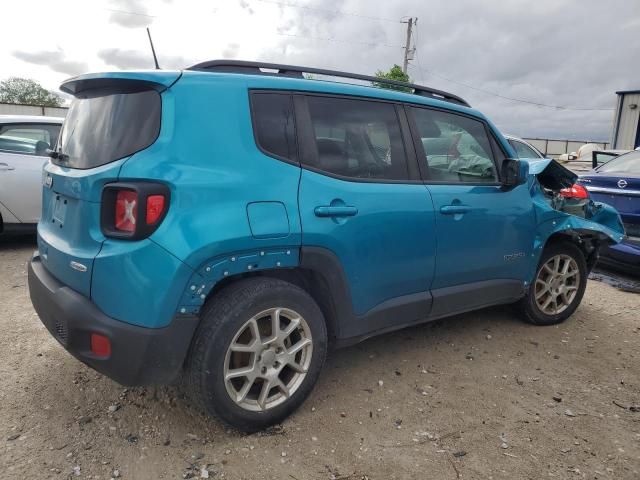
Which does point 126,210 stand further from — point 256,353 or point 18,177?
point 18,177

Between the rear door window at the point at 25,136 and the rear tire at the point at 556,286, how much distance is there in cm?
538

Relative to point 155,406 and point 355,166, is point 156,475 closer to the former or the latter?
point 155,406

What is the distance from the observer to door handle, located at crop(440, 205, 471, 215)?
308 cm

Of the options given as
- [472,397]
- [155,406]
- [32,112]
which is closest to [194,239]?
[155,406]

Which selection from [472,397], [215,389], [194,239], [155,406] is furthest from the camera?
[472,397]

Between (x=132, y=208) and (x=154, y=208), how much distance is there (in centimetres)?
10

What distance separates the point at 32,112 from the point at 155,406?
26.9 m

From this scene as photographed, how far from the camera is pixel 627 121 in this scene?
19750 mm

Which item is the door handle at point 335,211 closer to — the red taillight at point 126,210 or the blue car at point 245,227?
the blue car at point 245,227

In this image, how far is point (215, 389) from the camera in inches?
90.1

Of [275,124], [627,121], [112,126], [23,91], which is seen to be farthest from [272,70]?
[23,91]

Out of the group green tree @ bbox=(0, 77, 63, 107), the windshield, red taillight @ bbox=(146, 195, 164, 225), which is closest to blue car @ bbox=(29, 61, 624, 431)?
red taillight @ bbox=(146, 195, 164, 225)

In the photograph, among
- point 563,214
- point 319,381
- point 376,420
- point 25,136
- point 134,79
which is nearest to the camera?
point 134,79

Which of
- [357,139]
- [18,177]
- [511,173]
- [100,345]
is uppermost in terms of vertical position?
[357,139]
